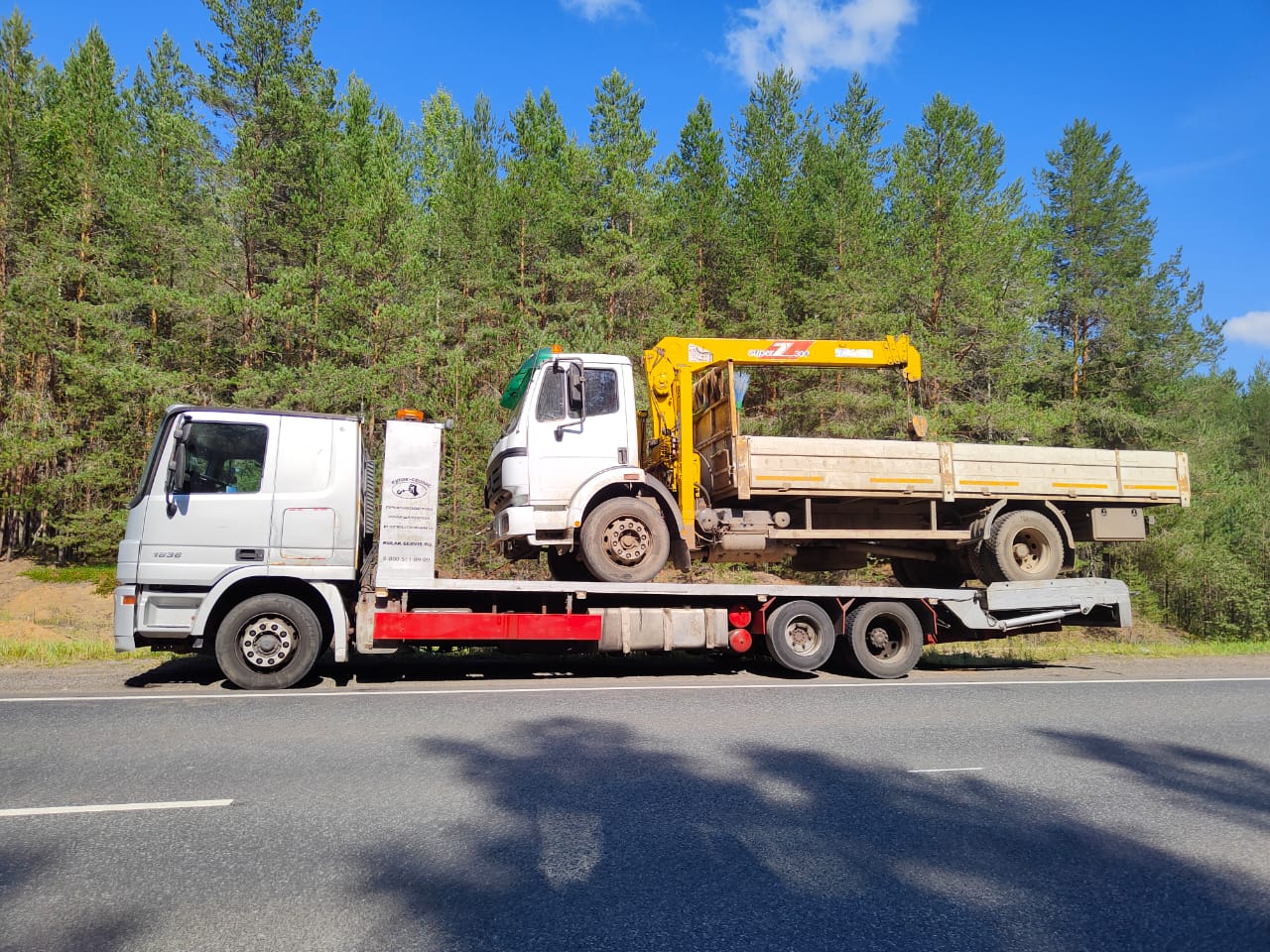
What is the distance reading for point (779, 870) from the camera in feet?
11.6

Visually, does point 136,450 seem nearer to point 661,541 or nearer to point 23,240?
point 23,240

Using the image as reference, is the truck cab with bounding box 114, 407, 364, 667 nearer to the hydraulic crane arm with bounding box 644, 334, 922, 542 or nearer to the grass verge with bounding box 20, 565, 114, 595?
the hydraulic crane arm with bounding box 644, 334, 922, 542

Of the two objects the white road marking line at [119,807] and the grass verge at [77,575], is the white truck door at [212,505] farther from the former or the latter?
the grass verge at [77,575]

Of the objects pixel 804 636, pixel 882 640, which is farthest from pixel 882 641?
pixel 804 636

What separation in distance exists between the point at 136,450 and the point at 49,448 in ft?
6.84

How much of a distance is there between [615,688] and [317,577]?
3199 millimetres

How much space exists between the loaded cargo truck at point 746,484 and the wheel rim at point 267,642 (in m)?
2.43

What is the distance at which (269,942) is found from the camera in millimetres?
2861

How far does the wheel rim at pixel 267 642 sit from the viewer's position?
782 cm

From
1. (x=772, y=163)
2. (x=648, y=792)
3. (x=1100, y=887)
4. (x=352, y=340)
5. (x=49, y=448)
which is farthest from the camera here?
(x=772, y=163)

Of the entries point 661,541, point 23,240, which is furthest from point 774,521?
point 23,240

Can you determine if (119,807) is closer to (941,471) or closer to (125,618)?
(125,618)

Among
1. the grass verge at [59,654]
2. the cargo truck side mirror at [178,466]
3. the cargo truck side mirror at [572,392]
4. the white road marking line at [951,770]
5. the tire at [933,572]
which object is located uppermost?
the cargo truck side mirror at [572,392]

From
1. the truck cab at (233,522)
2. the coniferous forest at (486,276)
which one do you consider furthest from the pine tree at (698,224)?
the truck cab at (233,522)
